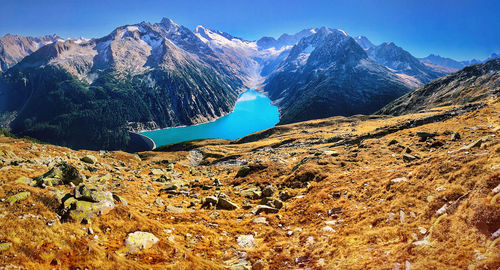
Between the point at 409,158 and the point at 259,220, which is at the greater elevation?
the point at 409,158

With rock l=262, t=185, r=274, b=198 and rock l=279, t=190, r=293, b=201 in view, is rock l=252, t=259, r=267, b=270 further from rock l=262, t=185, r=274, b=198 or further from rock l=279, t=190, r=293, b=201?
rock l=262, t=185, r=274, b=198

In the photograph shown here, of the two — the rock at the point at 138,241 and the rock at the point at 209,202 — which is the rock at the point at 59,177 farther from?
the rock at the point at 209,202

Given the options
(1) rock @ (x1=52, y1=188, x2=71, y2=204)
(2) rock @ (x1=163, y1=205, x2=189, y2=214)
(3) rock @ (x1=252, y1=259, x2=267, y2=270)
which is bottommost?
(3) rock @ (x1=252, y1=259, x2=267, y2=270)

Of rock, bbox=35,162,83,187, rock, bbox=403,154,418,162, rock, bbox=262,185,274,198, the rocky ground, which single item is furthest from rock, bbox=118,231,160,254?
rock, bbox=403,154,418,162

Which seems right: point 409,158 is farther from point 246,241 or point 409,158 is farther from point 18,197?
point 18,197

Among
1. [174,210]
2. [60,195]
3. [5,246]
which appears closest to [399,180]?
[174,210]

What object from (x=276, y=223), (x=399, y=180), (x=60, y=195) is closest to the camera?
(x=60, y=195)
